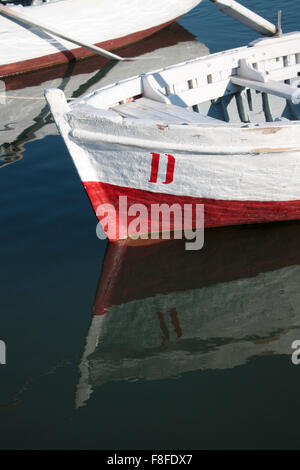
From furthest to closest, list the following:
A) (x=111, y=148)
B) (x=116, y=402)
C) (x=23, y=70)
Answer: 1. (x=23, y=70)
2. (x=111, y=148)
3. (x=116, y=402)

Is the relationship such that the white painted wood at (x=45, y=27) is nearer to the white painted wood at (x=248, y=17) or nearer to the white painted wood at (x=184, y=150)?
the white painted wood at (x=248, y=17)

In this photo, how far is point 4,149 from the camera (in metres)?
9.71

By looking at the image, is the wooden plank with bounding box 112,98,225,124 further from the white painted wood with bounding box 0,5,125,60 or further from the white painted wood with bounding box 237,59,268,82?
the white painted wood with bounding box 0,5,125,60

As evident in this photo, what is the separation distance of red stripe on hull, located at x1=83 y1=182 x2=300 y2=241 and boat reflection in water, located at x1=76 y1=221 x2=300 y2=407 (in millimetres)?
147

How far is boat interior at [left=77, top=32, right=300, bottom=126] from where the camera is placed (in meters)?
7.09

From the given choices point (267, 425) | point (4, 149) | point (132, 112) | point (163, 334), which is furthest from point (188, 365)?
point (4, 149)

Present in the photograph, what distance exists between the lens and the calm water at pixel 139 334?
4766mm

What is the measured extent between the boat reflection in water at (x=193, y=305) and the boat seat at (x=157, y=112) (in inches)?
51.1

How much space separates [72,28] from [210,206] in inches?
311

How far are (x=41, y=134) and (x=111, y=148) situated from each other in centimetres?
397

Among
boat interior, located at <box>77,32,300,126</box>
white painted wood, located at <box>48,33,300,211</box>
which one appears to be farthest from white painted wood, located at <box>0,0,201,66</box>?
white painted wood, located at <box>48,33,300,211</box>

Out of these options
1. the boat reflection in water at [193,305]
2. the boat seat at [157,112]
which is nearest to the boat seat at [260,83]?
the boat seat at [157,112]
